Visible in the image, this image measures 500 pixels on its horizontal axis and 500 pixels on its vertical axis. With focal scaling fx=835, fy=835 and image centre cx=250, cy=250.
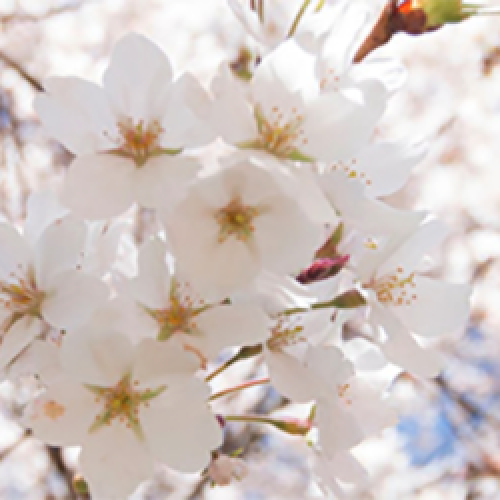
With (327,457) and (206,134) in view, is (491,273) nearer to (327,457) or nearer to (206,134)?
(327,457)

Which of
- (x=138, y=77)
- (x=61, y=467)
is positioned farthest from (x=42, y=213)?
(x=61, y=467)

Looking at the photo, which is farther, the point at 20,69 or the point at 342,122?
the point at 20,69

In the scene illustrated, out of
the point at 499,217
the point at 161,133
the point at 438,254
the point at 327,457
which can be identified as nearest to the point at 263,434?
the point at 438,254

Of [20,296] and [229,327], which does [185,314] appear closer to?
[229,327]

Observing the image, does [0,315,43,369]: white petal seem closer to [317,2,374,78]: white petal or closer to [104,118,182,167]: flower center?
[104,118,182,167]: flower center

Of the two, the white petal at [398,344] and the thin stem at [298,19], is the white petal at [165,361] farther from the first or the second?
the thin stem at [298,19]

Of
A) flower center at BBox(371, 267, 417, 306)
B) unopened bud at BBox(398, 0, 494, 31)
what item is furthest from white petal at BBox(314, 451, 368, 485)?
unopened bud at BBox(398, 0, 494, 31)
